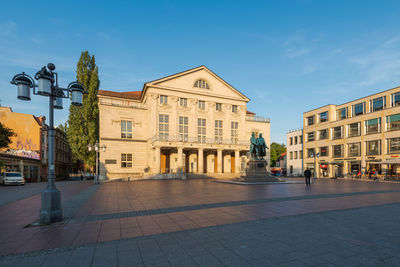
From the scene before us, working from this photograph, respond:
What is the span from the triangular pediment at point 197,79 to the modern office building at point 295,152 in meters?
23.2

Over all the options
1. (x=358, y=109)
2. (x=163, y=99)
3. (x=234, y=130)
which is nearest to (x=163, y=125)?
(x=163, y=99)

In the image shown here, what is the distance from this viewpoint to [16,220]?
7.73 metres

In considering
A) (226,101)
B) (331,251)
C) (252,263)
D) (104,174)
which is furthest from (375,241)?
(226,101)

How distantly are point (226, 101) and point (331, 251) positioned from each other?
38.7 meters

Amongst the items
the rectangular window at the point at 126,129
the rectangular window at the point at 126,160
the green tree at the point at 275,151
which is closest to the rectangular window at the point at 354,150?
the green tree at the point at 275,151

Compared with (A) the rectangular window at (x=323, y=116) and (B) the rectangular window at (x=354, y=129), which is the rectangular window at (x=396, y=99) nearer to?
(B) the rectangular window at (x=354, y=129)

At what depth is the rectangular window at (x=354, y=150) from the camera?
141 ft

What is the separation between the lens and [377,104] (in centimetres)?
4097

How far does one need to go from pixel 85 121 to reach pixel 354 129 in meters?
51.5

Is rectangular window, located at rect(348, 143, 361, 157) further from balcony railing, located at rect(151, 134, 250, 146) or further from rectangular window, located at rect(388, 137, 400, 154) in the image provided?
balcony railing, located at rect(151, 134, 250, 146)

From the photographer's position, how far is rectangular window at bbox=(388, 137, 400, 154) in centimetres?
3650

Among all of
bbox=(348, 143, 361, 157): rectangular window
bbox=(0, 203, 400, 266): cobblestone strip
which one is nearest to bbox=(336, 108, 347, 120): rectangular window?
bbox=(348, 143, 361, 157): rectangular window

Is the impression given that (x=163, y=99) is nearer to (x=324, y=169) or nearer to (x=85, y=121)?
(x=85, y=121)

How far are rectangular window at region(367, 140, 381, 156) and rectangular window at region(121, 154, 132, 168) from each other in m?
42.9
